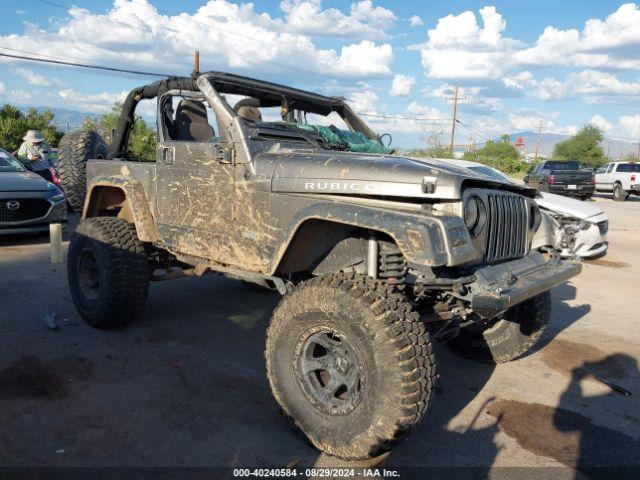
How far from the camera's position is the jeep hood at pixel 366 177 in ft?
9.81

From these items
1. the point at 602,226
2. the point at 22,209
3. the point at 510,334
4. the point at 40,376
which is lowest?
the point at 40,376

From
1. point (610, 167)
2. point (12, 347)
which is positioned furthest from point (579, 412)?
point (610, 167)

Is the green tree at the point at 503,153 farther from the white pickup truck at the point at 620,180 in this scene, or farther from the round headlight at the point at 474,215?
the round headlight at the point at 474,215

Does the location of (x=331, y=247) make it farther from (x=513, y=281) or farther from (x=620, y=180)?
(x=620, y=180)

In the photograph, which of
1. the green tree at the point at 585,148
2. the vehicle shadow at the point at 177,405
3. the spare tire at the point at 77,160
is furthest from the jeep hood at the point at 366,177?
the green tree at the point at 585,148

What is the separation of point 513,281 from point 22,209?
802 centimetres

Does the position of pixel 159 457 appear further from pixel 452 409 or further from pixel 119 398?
pixel 452 409

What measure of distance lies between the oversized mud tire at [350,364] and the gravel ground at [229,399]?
0.72 ft

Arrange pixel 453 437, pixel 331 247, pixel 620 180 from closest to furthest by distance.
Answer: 1. pixel 453 437
2. pixel 331 247
3. pixel 620 180

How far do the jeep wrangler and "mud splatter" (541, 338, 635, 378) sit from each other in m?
0.52

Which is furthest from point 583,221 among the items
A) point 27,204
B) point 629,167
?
point 629,167

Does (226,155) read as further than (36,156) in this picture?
No

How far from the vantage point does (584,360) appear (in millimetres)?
4621

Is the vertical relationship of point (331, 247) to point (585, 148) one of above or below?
below
